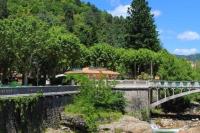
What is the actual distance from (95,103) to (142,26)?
5645cm

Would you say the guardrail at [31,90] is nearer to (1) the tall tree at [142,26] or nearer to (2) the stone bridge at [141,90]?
(2) the stone bridge at [141,90]

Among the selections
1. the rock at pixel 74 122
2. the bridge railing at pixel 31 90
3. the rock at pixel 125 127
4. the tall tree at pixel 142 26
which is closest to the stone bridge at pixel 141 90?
the bridge railing at pixel 31 90

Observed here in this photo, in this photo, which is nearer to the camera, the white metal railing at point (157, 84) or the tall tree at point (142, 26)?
the white metal railing at point (157, 84)

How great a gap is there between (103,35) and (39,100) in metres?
120

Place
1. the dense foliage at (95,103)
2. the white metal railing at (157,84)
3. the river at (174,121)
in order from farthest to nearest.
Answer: the white metal railing at (157,84)
the river at (174,121)
the dense foliage at (95,103)

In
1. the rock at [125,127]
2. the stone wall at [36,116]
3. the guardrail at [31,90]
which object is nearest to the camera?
the stone wall at [36,116]

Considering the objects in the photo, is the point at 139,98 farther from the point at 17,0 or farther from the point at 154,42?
the point at 17,0

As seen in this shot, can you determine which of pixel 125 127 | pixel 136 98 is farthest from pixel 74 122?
pixel 136 98

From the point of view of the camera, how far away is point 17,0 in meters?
192

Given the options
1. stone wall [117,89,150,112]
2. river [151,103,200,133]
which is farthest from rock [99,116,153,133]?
stone wall [117,89,150,112]

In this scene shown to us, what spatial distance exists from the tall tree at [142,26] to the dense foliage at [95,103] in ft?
164

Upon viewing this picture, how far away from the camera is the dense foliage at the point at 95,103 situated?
205 feet

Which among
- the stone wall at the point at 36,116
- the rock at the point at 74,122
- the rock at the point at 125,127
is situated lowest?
the rock at the point at 125,127

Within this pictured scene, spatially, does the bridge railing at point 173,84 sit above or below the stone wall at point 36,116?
above
